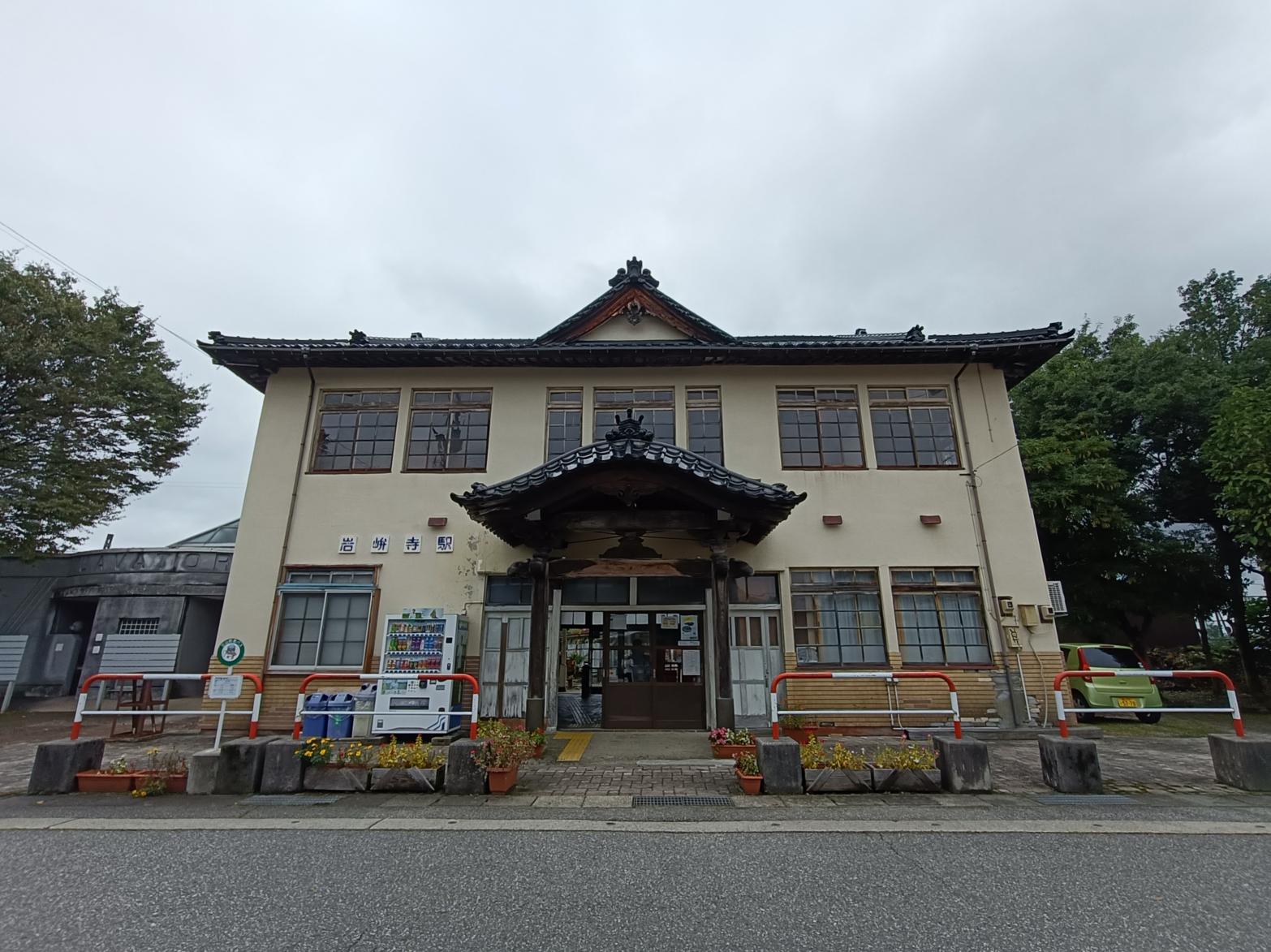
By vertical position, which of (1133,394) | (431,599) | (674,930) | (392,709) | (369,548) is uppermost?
(1133,394)

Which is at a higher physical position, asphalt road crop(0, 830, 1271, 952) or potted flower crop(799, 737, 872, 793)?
potted flower crop(799, 737, 872, 793)

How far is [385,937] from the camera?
3094mm

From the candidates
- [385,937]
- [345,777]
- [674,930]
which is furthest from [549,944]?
[345,777]

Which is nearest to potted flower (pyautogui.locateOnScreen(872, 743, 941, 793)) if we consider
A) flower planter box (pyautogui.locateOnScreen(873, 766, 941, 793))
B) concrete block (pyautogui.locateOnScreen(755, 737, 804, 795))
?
flower planter box (pyautogui.locateOnScreen(873, 766, 941, 793))

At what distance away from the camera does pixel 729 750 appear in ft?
23.3

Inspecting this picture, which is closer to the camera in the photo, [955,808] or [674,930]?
[674,930]

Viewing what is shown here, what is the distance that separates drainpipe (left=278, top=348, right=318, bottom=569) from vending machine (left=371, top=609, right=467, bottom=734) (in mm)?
2843

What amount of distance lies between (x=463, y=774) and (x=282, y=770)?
1.96m

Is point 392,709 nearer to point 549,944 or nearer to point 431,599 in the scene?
point 431,599

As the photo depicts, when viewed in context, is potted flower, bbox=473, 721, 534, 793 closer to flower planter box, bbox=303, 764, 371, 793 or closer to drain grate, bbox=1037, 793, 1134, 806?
flower planter box, bbox=303, 764, 371, 793

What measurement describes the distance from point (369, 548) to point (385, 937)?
8869mm

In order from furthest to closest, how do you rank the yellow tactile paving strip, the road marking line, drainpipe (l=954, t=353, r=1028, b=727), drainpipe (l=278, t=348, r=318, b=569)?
drainpipe (l=278, t=348, r=318, b=569), drainpipe (l=954, t=353, r=1028, b=727), the yellow tactile paving strip, the road marking line

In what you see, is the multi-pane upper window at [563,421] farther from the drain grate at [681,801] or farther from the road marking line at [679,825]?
the road marking line at [679,825]

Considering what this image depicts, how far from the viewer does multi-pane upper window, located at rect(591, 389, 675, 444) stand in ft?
38.7
